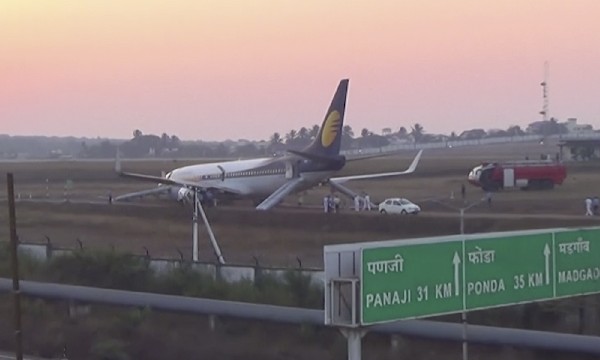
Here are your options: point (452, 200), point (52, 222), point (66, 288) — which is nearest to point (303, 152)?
point (452, 200)

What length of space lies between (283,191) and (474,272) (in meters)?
57.2

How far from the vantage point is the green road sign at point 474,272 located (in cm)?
1367

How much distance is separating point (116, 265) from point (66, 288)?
470 cm

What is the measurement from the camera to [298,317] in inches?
1063

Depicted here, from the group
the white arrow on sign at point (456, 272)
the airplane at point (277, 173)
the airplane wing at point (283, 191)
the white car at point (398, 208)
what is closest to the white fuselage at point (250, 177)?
the airplane at point (277, 173)

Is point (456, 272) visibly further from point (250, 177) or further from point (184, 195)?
point (184, 195)

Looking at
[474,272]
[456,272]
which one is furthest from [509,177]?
[456,272]

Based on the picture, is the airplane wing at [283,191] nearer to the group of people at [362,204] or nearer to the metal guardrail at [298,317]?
the group of people at [362,204]

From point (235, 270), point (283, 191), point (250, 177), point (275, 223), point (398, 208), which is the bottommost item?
point (275, 223)

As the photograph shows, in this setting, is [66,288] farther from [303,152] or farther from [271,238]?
[303,152]

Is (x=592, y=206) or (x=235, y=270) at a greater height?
(x=235, y=270)

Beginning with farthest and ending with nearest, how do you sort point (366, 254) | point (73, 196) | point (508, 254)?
point (73, 196) < point (508, 254) < point (366, 254)

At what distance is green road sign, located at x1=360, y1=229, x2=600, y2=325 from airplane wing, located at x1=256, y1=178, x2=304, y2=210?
5285cm

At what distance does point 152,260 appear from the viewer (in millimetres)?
36875
